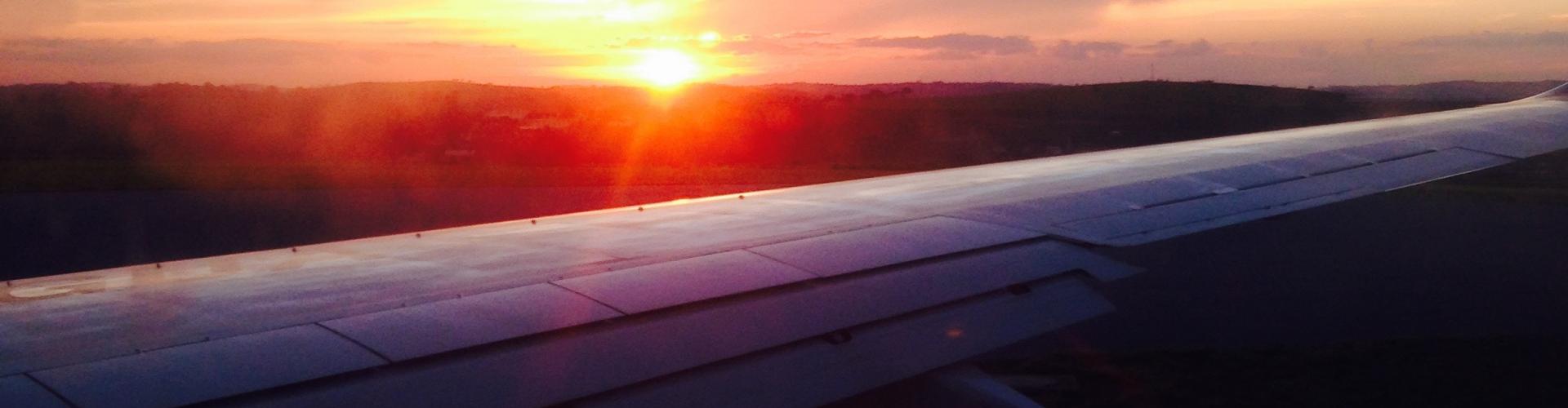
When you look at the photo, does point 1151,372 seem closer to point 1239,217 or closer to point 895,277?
point 1239,217

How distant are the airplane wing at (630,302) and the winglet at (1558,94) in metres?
4.04

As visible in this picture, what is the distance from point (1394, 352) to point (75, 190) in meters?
18.2

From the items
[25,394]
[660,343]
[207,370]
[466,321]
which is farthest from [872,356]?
[25,394]

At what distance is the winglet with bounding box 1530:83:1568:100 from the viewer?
818 centimetres

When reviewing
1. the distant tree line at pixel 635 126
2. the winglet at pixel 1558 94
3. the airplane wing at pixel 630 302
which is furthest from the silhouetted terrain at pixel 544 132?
the airplane wing at pixel 630 302

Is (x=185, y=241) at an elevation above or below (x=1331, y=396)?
above

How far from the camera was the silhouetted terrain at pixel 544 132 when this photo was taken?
68.6 ft

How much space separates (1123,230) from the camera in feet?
13.5

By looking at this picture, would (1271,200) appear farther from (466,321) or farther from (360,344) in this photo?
(360,344)

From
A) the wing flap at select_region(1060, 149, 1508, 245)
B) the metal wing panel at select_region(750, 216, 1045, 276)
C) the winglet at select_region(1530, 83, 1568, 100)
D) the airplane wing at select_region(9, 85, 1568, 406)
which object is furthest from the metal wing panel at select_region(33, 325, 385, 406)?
the winglet at select_region(1530, 83, 1568, 100)

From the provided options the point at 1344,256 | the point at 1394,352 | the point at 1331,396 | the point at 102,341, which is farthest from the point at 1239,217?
the point at 1344,256

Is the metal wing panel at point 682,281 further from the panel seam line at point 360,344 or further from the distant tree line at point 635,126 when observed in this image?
the distant tree line at point 635,126

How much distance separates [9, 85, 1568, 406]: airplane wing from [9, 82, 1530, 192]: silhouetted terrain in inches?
584

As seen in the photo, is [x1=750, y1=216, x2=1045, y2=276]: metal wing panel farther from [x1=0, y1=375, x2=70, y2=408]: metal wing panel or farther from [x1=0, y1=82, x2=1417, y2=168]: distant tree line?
[x1=0, y1=82, x2=1417, y2=168]: distant tree line
